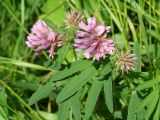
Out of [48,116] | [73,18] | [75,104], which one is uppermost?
[73,18]

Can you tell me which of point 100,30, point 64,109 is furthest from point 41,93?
point 100,30

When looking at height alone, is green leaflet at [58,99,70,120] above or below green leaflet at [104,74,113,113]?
below

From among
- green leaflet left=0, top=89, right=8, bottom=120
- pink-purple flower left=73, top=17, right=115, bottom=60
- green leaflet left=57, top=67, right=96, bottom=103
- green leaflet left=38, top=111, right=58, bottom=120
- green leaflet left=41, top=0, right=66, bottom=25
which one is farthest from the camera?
green leaflet left=41, top=0, right=66, bottom=25

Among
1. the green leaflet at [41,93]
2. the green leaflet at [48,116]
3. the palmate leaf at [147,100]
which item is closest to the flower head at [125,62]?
the palmate leaf at [147,100]

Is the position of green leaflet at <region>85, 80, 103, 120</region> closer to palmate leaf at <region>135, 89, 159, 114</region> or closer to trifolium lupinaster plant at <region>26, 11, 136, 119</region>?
trifolium lupinaster plant at <region>26, 11, 136, 119</region>

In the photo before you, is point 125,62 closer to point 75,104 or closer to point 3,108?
point 75,104

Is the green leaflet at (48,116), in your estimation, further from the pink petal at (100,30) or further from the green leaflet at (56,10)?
the pink petal at (100,30)

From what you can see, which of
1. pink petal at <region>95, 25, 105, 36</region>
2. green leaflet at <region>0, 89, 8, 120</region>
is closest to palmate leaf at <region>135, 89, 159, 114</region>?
pink petal at <region>95, 25, 105, 36</region>
